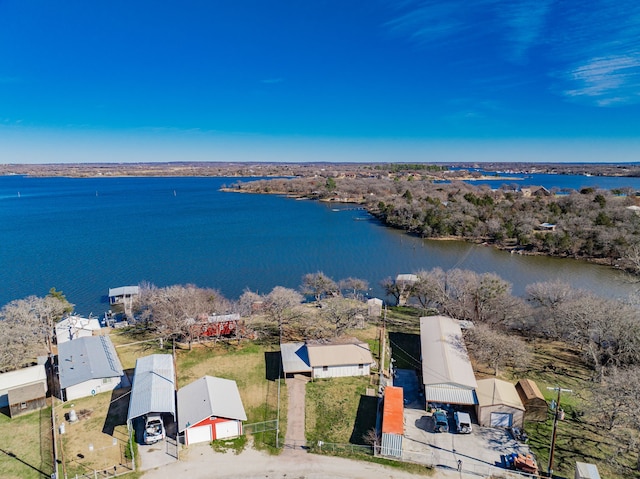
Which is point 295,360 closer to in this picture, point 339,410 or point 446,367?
point 339,410

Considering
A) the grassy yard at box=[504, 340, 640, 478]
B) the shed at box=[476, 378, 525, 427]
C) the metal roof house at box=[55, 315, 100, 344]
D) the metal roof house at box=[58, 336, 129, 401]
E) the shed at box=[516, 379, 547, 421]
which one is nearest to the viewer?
the grassy yard at box=[504, 340, 640, 478]

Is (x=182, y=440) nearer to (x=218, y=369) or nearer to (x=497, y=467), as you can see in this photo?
(x=218, y=369)

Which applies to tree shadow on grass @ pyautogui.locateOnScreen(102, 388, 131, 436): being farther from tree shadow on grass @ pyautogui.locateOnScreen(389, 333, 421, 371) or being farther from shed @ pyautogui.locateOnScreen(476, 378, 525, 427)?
shed @ pyautogui.locateOnScreen(476, 378, 525, 427)


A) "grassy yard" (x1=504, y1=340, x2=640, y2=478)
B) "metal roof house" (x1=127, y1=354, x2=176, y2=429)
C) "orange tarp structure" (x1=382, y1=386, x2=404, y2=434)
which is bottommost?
"grassy yard" (x1=504, y1=340, x2=640, y2=478)

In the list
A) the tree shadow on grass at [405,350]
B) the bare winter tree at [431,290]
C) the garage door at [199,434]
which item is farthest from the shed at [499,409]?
the bare winter tree at [431,290]

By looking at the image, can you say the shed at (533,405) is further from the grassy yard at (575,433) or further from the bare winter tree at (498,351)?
the bare winter tree at (498,351)

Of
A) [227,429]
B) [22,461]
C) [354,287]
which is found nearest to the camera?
[22,461]

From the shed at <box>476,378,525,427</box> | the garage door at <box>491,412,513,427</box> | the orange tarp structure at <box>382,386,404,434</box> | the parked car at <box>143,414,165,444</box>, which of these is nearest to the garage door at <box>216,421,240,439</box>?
the parked car at <box>143,414,165,444</box>

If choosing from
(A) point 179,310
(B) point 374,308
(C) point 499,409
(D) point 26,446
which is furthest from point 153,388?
(B) point 374,308
